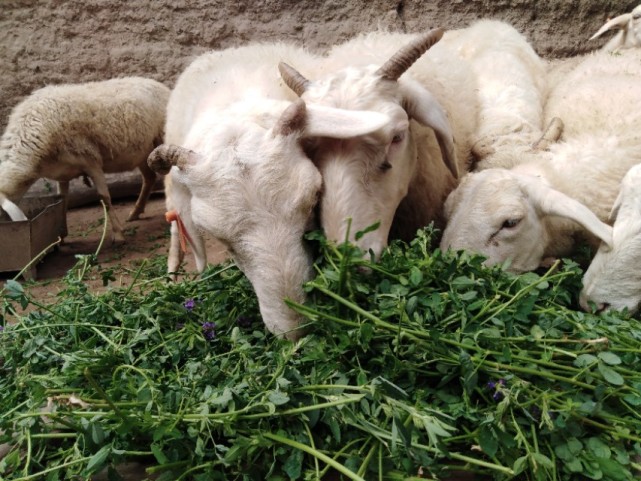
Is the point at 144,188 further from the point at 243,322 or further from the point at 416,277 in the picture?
the point at 416,277

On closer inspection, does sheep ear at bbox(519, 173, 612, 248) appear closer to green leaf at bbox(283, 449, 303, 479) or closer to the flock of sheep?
the flock of sheep

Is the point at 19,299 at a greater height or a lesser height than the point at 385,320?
lesser

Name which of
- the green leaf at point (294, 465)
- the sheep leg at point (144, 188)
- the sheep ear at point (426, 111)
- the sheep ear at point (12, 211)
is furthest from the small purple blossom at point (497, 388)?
the sheep leg at point (144, 188)

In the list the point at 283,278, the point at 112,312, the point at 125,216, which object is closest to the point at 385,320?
the point at 283,278

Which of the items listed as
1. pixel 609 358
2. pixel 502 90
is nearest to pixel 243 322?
pixel 609 358

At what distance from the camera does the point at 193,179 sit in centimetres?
241

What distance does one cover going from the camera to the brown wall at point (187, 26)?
6789 millimetres

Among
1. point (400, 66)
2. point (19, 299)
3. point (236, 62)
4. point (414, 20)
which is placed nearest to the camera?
point (19, 299)

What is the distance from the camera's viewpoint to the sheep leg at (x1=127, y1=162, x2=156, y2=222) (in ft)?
26.0

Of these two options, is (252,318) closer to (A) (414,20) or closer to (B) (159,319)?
(B) (159,319)

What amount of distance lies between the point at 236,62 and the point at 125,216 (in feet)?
17.5

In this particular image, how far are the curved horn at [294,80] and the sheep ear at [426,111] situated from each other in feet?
1.52

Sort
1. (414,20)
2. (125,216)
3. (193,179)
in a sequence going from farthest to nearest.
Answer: (125,216)
(414,20)
(193,179)

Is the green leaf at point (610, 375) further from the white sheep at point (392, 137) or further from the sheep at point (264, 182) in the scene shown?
the sheep at point (264, 182)
